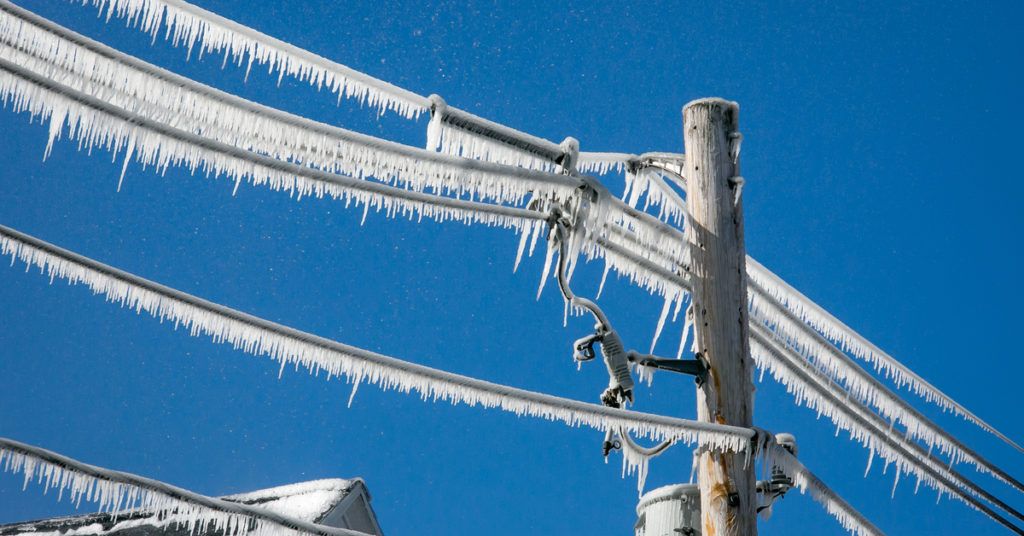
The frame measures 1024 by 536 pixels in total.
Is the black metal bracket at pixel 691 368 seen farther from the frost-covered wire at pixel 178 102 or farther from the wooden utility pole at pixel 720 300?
the frost-covered wire at pixel 178 102

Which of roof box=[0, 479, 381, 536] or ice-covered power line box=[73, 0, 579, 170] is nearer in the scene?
ice-covered power line box=[73, 0, 579, 170]

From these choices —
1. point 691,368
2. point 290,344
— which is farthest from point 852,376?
point 290,344

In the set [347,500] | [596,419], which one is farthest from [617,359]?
[347,500]

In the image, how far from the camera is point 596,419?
480cm

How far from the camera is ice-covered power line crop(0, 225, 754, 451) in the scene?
4.32m

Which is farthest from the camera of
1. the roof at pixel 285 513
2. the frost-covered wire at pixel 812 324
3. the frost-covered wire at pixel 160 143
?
the roof at pixel 285 513

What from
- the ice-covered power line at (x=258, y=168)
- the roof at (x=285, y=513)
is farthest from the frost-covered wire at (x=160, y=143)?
the roof at (x=285, y=513)

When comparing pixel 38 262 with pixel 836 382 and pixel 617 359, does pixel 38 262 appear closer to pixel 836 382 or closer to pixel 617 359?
pixel 617 359

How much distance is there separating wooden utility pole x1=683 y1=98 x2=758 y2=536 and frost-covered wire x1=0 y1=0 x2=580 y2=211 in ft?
5.06

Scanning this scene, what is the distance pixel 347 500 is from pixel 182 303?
483 centimetres

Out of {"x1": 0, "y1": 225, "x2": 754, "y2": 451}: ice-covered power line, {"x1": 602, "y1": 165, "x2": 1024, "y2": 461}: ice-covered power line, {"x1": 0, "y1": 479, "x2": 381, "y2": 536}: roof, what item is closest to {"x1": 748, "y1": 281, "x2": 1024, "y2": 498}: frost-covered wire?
{"x1": 602, "y1": 165, "x2": 1024, "y2": 461}: ice-covered power line

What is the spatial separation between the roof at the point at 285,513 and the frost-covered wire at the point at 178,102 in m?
4.44

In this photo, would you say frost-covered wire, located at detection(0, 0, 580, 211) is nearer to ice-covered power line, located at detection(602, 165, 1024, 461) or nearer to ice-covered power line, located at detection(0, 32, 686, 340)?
ice-covered power line, located at detection(0, 32, 686, 340)

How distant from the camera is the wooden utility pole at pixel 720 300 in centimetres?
502
